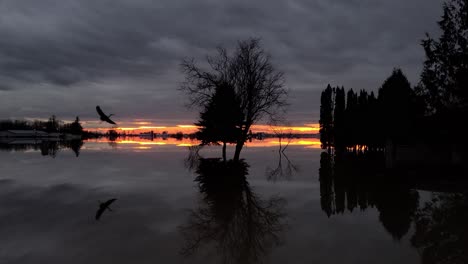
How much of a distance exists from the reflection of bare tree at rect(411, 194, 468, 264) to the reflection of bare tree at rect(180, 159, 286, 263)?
134 inches

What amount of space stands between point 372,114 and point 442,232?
148 ft

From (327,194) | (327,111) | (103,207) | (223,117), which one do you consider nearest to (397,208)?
(327,194)

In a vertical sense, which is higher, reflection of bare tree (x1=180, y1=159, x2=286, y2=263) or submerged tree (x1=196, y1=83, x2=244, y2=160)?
submerged tree (x1=196, y1=83, x2=244, y2=160)

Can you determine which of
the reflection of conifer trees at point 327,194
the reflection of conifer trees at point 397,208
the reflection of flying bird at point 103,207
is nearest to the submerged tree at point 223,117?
the reflection of conifer trees at point 327,194

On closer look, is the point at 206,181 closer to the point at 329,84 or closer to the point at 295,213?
the point at 295,213

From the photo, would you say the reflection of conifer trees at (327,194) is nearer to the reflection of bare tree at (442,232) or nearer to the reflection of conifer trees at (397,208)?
the reflection of conifer trees at (397,208)

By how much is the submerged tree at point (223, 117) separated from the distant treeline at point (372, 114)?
13265mm

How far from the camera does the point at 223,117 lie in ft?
135

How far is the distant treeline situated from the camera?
1195 inches

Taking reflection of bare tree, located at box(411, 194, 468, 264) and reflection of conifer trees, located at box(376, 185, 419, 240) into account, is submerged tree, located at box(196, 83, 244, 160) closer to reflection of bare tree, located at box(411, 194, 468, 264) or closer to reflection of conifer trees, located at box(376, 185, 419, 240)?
reflection of conifer trees, located at box(376, 185, 419, 240)

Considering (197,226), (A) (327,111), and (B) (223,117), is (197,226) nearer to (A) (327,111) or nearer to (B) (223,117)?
(B) (223,117)

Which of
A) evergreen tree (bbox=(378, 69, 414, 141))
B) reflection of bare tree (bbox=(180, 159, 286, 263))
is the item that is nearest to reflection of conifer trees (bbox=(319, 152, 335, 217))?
reflection of bare tree (bbox=(180, 159, 286, 263))

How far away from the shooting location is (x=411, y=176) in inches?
938

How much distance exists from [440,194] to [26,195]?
17.9 m
